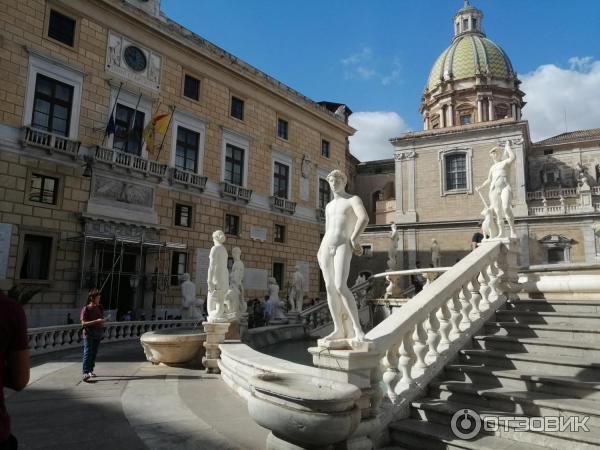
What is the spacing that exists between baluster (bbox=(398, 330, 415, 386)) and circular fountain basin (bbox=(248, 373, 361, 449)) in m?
1.42

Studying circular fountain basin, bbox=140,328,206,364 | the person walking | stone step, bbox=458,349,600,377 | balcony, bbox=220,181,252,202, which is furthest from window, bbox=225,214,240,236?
stone step, bbox=458,349,600,377

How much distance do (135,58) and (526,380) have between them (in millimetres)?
19713

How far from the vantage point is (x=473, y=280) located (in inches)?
277

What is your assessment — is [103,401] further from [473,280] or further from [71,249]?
[71,249]

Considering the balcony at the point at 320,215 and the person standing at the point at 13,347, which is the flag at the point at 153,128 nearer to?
the balcony at the point at 320,215

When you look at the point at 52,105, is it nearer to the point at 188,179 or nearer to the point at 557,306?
the point at 188,179

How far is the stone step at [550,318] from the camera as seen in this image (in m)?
5.89

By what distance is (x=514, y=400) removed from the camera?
4.40 m

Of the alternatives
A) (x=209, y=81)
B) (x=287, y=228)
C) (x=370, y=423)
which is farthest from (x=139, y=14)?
(x=370, y=423)

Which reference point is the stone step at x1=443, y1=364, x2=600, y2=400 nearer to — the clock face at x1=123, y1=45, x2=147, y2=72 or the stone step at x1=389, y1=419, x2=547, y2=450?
the stone step at x1=389, y1=419, x2=547, y2=450

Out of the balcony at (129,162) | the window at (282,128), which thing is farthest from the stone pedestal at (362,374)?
the window at (282,128)

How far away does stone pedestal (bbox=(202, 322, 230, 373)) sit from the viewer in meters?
8.37

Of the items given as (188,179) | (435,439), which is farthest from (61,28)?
(435,439)

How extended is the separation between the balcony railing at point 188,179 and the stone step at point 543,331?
642 inches
